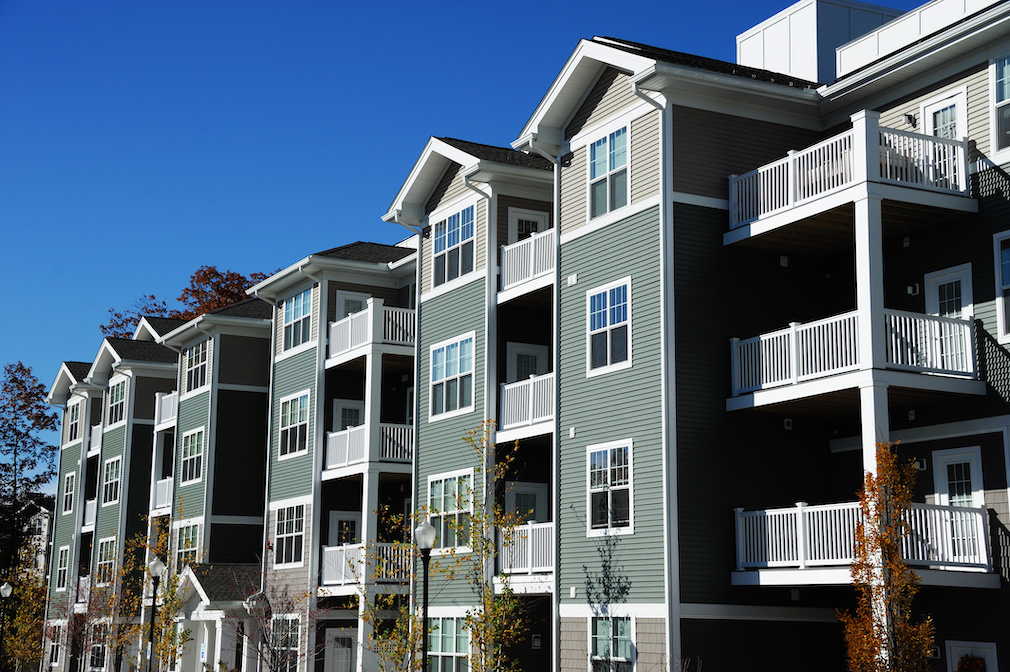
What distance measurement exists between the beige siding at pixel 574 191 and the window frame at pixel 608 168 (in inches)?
8.5

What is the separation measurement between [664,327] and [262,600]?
19.4 meters

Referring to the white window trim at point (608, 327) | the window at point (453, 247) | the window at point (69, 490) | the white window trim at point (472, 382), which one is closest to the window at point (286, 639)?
the white window trim at point (472, 382)

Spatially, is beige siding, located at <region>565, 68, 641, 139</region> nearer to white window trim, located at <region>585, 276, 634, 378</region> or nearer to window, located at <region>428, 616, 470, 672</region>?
white window trim, located at <region>585, 276, 634, 378</region>

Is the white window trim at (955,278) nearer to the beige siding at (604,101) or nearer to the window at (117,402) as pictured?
the beige siding at (604,101)

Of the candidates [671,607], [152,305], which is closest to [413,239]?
[671,607]

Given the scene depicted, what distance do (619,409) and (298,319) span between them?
17.4 m

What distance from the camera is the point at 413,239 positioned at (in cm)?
4022

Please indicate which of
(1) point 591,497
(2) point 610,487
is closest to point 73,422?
(1) point 591,497

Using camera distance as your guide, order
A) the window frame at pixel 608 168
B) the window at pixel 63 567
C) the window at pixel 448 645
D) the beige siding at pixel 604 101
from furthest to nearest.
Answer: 1. the window at pixel 63 567
2. the window at pixel 448 645
3. the beige siding at pixel 604 101
4. the window frame at pixel 608 168

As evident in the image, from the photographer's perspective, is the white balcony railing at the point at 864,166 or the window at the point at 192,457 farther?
the window at the point at 192,457

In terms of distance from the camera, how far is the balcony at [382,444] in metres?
35.1

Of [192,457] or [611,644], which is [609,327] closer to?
[611,644]

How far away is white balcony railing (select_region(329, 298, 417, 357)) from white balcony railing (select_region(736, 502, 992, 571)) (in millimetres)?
15466

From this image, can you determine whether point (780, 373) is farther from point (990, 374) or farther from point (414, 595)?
point (414, 595)
